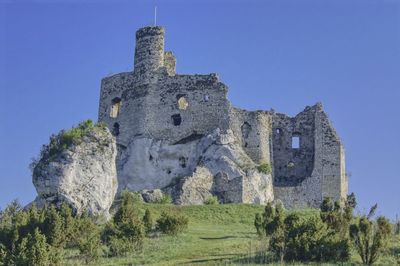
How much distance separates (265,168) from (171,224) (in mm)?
18539

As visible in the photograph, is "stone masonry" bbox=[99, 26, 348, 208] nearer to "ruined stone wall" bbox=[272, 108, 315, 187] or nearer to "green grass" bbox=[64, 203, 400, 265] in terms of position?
"ruined stone wall" bbox=[272, 108, 315, 187]

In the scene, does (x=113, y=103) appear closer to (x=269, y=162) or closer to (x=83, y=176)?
(x=269, y=162)

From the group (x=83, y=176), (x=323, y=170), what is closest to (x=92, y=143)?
(x=83, y=176)

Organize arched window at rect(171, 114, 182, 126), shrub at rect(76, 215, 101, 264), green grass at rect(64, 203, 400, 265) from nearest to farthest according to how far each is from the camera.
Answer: green grass at rect(64, 203, 400, 265) < shrub at rect(76, 215, 101, 264) < arched window at rect(171, 114, 182, 126)

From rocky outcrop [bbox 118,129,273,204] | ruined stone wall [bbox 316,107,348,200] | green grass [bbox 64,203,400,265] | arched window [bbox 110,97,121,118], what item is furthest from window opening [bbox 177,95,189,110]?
green grass [bbox 64,203,400,265]

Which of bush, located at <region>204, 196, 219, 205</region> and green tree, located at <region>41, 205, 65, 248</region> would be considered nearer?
green tree, located at <region>41, 205, 65, 248</region>

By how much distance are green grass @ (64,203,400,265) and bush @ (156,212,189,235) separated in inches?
15.2

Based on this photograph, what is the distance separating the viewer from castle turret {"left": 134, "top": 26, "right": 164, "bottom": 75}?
65.2 m

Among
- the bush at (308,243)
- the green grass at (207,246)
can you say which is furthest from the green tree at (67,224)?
the bush at (308,243)

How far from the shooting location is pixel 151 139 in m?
63.4

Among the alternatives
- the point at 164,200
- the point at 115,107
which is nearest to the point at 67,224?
the point at 164,200

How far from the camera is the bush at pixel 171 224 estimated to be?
43219 mm

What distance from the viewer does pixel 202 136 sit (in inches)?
2477

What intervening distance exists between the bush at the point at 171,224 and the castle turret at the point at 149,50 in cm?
2291
